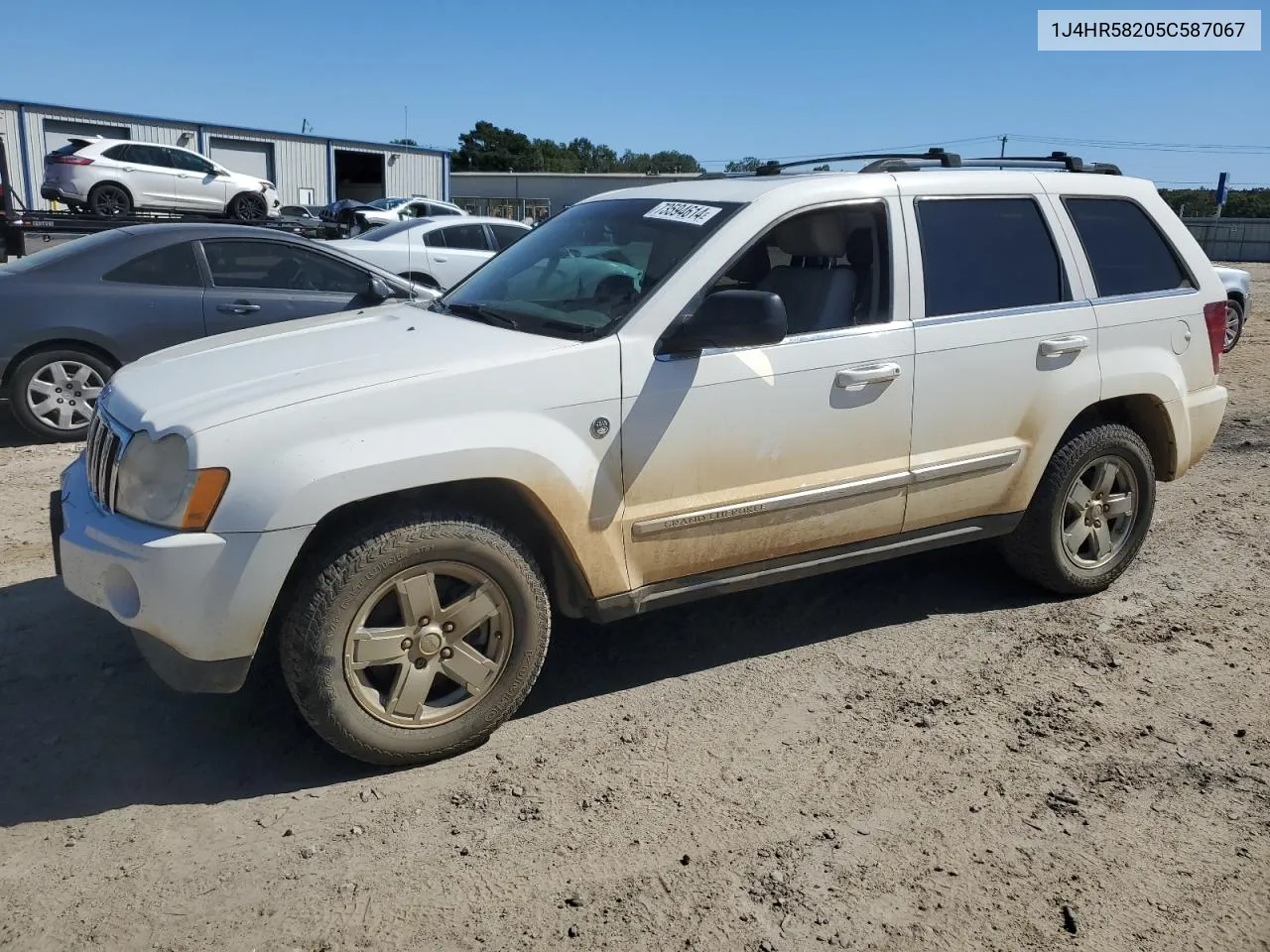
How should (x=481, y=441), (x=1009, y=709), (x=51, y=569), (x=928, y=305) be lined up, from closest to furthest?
(x=481, y=441)
(x=1009, y=709)
(x=928, y=305)
(x=51, y=569)

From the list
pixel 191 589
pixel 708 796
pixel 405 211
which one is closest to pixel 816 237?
pixel 708 796

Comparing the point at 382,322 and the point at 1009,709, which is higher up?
the point at 382,322

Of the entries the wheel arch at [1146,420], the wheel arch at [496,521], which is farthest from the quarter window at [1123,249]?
the wheel arch at [496,521]

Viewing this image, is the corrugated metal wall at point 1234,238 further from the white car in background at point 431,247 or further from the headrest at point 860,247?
the headrest at point 860,247

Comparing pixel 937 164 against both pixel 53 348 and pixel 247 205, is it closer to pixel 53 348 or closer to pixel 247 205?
pixel 53 348

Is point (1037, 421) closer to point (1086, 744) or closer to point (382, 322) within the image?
point (1086, 744)

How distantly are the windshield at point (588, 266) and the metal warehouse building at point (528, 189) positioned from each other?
3529 cm

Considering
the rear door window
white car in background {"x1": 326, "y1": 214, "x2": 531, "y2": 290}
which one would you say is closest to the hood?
white car in background {"x1": 326, "y1": 214, "x2": 531, "y2": 290}

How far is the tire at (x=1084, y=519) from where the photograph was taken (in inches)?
184

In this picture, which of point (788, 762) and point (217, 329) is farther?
point (217, 329)

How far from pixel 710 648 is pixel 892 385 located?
132 centimetres

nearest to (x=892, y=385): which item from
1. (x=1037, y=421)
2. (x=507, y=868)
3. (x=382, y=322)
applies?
(x=1037, y=421)

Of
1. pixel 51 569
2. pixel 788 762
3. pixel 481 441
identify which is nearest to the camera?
pixel 481 441

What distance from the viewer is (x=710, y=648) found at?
4406mm
